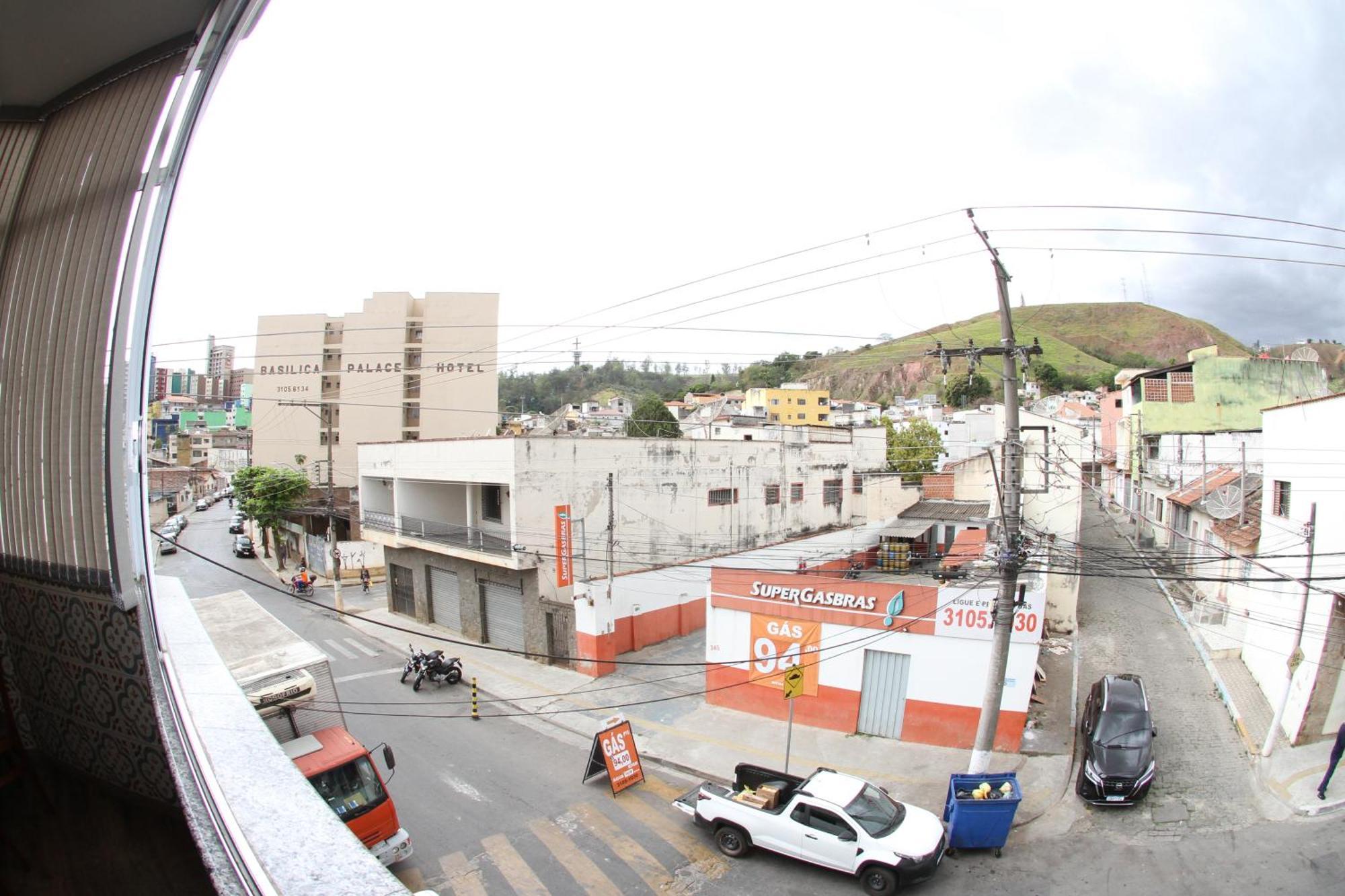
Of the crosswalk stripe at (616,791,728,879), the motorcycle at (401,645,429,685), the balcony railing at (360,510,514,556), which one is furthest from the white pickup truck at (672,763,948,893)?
the balcony railing at (360,510,514,556)

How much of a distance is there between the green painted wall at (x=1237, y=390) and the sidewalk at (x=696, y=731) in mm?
20762

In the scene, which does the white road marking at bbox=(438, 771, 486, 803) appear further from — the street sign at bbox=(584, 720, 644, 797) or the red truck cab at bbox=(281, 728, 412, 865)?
the red truck cab at bbox=(281, 728, 412, 865)

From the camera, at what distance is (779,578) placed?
13.5 m

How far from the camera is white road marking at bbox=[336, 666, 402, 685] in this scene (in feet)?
54.7

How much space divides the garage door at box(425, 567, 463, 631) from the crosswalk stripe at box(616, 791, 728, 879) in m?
11.9

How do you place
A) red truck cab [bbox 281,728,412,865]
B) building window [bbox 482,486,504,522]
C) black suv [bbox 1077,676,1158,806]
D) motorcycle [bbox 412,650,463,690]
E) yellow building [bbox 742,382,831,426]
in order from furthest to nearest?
yellow building [bbox 742,382,831,426] → building window [bbox 482,486,504,522] → motorcycle [bbox 412,650,463,690] → black suv [bbox 1077,676,1158,806] → red truck cab [bbox 281,728,412,865]

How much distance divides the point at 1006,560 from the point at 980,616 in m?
2.41

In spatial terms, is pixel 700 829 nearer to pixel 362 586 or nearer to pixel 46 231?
pixel 46 231

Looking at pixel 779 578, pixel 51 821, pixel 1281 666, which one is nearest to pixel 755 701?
pixel 779 578

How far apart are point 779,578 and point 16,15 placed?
12.8 meters

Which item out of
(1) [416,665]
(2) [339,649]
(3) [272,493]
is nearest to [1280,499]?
(1) [416,665]

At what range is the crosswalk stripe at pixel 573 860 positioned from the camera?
8.12m

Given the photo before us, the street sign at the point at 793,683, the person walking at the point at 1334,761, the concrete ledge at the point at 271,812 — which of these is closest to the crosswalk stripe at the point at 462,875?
the street sign at the point at 793,683

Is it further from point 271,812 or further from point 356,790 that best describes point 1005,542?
point 271,812
